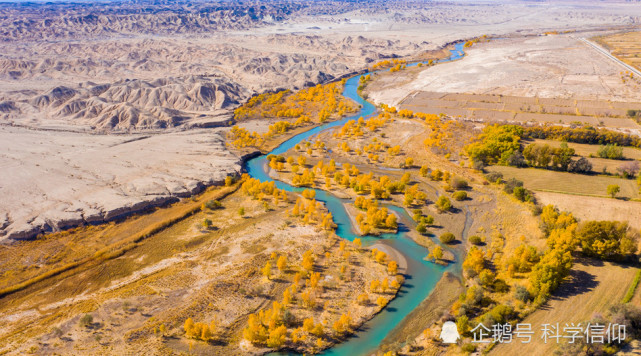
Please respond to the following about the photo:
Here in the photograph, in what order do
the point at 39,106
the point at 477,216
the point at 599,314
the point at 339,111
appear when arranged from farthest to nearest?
the point at 339,111, the point at 39,106, the point at 477,216, the point at 599,314

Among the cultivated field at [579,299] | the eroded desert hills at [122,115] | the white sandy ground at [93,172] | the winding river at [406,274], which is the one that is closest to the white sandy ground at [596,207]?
the cultivated field at [579,299]

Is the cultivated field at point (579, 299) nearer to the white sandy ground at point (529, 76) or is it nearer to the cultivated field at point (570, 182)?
the cultivated field at point (570, 182)

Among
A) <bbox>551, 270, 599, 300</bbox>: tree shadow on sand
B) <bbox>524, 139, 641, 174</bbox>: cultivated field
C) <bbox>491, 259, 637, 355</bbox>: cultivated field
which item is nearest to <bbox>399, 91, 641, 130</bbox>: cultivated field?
<bbox>524, 139, 641, 174</bbox>: cultivated field

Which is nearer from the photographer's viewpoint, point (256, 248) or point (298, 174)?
point (256, 248)

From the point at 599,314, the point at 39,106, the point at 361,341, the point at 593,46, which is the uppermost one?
the point at 593,46

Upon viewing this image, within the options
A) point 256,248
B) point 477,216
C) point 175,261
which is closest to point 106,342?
point 175,261

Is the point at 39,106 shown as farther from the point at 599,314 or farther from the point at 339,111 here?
the point at 599,314

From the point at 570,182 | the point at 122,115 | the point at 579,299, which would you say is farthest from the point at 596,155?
the point at 122,115
